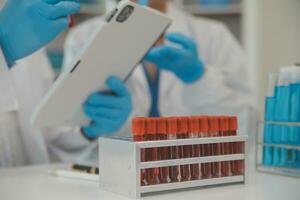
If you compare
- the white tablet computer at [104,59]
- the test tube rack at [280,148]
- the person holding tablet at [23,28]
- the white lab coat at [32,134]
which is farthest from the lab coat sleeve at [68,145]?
the test tube rack at [280,148]

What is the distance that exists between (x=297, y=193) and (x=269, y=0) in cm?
147

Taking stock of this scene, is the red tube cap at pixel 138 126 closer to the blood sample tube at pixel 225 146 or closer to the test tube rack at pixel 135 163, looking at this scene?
the test tube rack at pixel 135 163

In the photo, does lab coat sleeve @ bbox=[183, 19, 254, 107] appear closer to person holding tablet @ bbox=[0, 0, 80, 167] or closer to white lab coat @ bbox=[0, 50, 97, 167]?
white lab coat @ bbox=[0, 50, 97, 167]

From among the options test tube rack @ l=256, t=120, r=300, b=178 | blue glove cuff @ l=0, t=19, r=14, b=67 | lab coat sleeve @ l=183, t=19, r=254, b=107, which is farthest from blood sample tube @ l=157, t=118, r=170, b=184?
lab coat sleeve @ l=183, t=19, r=254, b=107

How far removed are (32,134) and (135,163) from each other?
0.72 m

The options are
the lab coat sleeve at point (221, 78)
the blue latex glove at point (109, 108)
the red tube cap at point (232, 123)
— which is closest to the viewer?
the red tube cap at point (232, 123)

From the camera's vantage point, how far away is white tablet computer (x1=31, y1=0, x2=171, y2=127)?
1.06m

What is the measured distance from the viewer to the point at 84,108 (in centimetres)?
128

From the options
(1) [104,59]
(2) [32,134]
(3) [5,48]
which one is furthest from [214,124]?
(2) [32,134]

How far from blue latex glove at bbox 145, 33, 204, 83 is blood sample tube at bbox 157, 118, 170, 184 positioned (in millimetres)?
568

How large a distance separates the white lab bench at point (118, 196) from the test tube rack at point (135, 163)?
0.05ft

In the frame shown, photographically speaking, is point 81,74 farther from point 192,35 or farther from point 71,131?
point 192,35

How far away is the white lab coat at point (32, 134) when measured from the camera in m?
1.41

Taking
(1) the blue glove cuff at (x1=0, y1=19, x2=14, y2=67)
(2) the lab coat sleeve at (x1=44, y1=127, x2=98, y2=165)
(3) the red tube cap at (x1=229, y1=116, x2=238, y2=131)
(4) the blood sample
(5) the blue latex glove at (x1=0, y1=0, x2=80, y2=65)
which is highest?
(5) the blue latex glove at (x1=0, y1=0, x2=80, y2=65)
